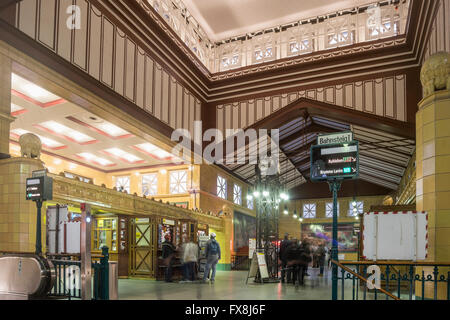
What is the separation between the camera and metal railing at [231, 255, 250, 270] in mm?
21531

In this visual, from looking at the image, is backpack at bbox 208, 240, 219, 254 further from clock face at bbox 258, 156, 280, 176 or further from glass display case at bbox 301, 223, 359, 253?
glass display case at bbox 301, 223, 359, 253

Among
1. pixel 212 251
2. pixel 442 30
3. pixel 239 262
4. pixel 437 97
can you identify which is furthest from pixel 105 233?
pixel 442 30

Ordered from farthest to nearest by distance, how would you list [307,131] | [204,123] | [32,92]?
[307,131] → [204,123] → [32,92]

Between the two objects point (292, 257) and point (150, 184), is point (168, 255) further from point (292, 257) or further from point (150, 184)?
point (150, 184)

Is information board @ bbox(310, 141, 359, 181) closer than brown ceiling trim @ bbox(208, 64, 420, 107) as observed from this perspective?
Yes

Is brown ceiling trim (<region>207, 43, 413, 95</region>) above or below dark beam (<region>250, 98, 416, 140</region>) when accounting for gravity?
above

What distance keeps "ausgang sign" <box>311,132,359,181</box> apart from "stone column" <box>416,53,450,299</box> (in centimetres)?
117

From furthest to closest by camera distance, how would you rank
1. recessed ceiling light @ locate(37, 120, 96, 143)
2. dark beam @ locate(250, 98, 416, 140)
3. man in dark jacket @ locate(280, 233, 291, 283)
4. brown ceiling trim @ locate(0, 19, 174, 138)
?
dark beam @ locate(250, 98, 416, 140) < recessed ceiling light @ locate(37, 120, 96, 143) < man in dark jacket @ locate(280, 233, 291, 283) < brown ceiling trim @ locate(0, 19, 174, 138)

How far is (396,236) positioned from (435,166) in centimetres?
113

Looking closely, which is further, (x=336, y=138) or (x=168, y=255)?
(x=168, y=255)

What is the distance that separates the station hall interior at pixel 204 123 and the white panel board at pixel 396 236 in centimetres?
2

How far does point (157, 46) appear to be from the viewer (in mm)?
15477

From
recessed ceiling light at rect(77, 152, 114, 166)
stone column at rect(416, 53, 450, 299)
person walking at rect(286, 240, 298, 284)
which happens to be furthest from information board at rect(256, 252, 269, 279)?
recessed ceiling light at rect(77, 152, 114, 166)

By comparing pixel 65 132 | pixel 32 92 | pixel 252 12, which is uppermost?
pixel 252 12
